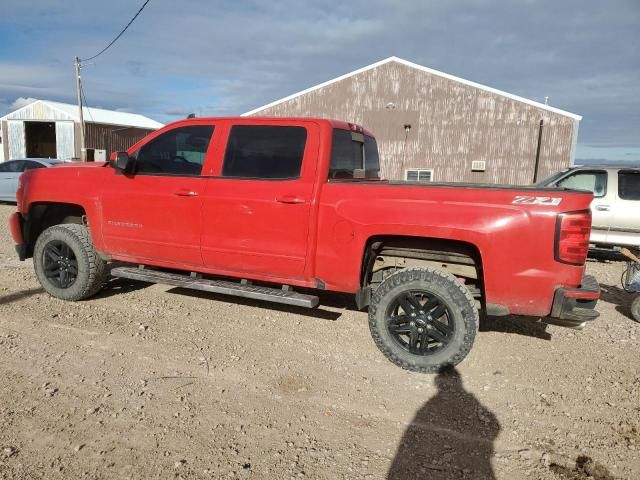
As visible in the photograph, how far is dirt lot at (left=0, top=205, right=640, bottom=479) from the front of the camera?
2.66 m

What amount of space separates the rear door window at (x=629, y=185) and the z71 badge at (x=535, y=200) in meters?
6.37

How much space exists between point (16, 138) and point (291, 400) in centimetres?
3554

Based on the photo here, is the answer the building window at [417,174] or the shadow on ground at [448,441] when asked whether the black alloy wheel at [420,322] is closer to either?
the shadow on ground at [448,441]

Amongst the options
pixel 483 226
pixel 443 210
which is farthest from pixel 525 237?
pixel 443 210

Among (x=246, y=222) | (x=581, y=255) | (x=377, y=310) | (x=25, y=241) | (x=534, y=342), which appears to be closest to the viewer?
(x=581, y=255)

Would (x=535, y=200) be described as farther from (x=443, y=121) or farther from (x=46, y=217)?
(x=443, y=121)

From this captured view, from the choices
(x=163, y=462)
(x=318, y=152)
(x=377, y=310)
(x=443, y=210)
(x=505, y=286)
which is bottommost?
(x=163, y=462)

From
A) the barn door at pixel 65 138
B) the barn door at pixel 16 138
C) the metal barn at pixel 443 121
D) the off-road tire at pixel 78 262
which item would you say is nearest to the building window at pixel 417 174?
the metal barn at pixel 443 121

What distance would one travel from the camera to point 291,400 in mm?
3357

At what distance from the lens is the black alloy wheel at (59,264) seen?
17.4 feet

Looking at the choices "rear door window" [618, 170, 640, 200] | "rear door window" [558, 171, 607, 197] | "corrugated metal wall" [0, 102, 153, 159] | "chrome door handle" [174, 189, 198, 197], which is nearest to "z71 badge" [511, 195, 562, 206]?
"chrome door handle" [174, 189, 198, 197]

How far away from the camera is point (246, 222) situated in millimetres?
4328

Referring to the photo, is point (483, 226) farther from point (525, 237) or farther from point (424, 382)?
point (424, 382)

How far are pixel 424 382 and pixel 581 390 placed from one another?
1.21 metres
